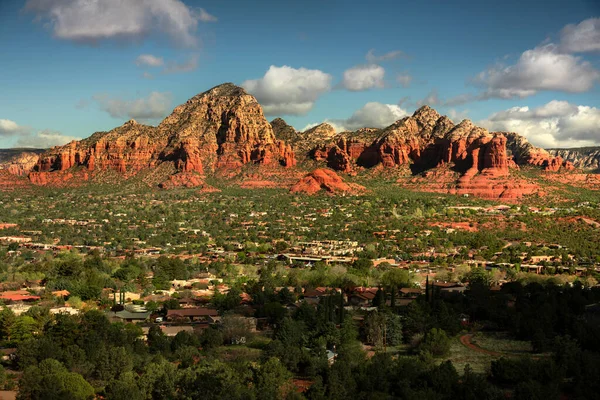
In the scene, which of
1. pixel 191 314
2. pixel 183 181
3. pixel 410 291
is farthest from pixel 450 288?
pixel 183 181

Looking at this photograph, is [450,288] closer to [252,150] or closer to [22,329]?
[22,329]

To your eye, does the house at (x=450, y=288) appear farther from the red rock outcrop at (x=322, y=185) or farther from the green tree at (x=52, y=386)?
the red rock outcrop at (x=322, y=185)

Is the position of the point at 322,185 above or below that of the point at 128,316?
above

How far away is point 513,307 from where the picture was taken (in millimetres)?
54438

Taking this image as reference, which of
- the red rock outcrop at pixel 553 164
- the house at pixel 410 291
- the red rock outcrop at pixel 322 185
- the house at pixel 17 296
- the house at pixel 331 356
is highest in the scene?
the red rock outcrop at pixel 553 164

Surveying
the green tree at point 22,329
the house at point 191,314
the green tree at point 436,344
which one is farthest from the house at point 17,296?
the green tree at point 436,344

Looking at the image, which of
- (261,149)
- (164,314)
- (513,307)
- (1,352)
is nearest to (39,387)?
(1,352)

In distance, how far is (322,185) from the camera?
15125 cm

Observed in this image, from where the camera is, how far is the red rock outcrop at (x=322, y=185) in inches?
5847

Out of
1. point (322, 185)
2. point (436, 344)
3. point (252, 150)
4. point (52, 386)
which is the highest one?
point (252, 150)

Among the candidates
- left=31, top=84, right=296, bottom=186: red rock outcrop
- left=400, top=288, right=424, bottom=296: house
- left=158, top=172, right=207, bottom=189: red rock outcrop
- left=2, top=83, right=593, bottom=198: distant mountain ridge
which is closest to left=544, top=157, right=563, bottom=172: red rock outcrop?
left=2, top=83, right=593, bottom=198: distant mountain ridge

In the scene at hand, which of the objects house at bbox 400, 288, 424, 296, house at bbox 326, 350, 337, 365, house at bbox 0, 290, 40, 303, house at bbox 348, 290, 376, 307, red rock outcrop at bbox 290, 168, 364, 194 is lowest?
house at bbox 0, 290, 40, 303

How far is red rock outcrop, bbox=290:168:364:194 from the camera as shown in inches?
5847

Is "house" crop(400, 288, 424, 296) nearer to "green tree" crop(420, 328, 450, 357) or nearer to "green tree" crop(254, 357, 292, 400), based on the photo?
"green tree" crop(420, 328, 450, 357)
